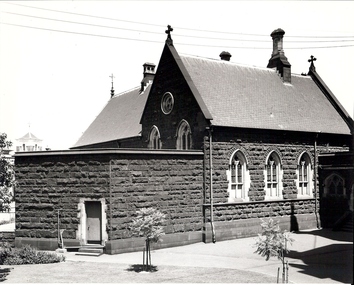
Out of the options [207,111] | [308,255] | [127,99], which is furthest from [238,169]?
[127,99]

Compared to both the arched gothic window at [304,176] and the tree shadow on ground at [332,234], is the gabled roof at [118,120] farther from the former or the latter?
the tree shadow on ground at [332,234]

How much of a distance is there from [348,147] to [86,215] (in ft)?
58.0

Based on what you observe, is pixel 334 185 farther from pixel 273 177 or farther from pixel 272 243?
pixel 272 243

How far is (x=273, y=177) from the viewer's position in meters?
23.7

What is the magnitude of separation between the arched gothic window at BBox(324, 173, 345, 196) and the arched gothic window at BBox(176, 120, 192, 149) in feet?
31.0

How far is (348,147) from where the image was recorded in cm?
2680

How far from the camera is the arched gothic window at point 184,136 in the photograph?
22.4 m

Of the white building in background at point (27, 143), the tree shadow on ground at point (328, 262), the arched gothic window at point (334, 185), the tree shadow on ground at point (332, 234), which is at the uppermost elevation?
the white building in background at point (27, 143)

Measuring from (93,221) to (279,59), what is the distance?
17502mm

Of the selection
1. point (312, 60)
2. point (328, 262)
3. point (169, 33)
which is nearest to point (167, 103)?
point (169, 33)

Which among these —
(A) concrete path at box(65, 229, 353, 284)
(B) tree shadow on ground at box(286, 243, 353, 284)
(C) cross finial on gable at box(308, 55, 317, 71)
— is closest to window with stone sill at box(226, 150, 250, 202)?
(A) concrete path at box(65, 229, 353, 284)

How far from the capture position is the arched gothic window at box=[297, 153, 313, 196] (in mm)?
24812

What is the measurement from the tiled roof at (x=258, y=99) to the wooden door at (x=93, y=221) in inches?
285

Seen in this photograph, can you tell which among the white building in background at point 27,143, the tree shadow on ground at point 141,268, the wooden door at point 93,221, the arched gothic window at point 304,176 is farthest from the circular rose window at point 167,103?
the white building in background at point 27,143
